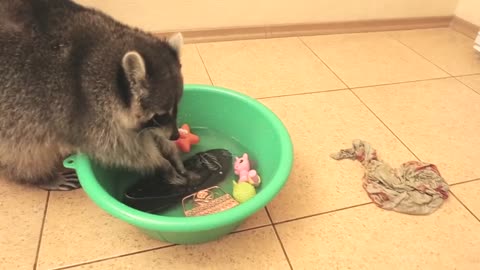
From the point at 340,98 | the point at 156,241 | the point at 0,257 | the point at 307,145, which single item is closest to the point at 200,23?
the point at 340,98

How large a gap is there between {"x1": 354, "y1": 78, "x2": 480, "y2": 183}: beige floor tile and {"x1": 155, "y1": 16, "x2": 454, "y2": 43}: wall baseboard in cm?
62

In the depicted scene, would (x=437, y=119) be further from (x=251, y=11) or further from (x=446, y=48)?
(x=251, y=11)

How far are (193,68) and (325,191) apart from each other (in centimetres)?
92

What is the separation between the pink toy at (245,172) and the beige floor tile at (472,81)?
50.2 inches

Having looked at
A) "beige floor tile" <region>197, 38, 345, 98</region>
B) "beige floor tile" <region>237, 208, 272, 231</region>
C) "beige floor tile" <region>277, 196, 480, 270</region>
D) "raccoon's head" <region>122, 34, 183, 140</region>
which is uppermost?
"raccoon's head" <region>122, 34, 183, 140</region>

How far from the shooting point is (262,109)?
3.78ft

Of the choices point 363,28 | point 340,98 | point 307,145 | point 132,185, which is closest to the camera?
point 132,185

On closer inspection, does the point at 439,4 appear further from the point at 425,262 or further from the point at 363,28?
the point at 425,262

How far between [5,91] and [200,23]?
4.04 ft

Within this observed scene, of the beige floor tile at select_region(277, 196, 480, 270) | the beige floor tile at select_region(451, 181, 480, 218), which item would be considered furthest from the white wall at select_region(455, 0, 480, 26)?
the beige floor tile at select_region(277, 196, 480, 270)

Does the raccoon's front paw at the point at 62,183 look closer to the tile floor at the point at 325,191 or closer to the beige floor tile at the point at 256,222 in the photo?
the tile floor at the point at 325,191

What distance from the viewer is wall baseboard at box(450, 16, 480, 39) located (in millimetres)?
2199

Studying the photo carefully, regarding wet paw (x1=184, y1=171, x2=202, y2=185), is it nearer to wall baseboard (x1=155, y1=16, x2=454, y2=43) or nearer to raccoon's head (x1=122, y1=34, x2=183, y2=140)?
raccoon's head (x1=122, y1=34, x2=183, y2=140)

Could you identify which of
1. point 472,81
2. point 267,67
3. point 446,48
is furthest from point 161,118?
point 446,48
